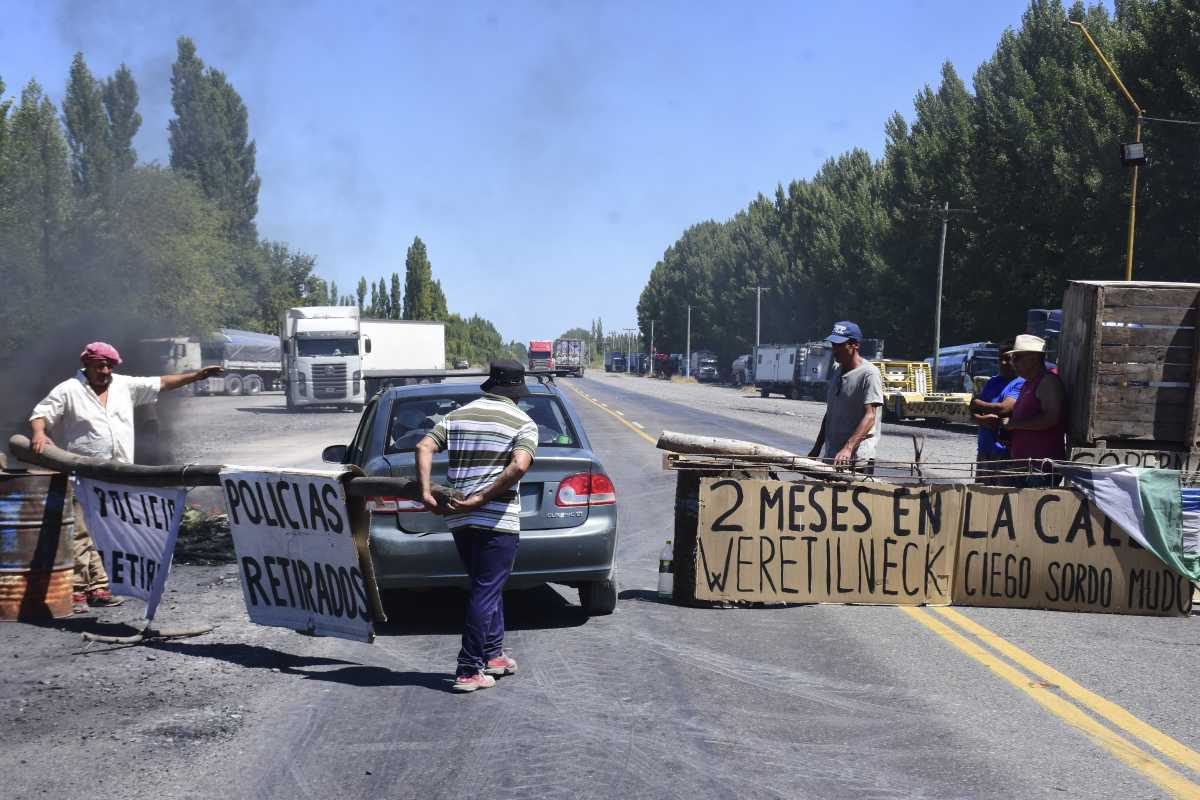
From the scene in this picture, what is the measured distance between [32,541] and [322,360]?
3450 cm

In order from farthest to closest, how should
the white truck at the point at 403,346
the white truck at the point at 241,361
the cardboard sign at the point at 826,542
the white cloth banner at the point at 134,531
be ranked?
the white truck at the point at 241,361, the white truck at the point at 403,346, the cardboard sign at the point at 826,542, the white cloth banner at the point at 134,531

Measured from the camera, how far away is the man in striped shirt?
593cm

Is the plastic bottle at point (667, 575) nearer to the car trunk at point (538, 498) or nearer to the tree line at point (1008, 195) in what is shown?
the car trunk at point (538, 498)

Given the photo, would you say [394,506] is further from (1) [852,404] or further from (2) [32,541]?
(1) [852,404]

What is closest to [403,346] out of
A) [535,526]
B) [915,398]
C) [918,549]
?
[915,398]

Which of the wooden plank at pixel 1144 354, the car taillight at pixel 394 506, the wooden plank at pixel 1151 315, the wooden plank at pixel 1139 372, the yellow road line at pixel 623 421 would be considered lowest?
the yellow road line at pixel 623 421

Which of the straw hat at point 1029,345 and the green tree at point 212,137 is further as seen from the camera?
the green tree at point 212,137

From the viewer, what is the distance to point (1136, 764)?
15.9 feet

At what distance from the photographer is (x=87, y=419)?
7.86 meters

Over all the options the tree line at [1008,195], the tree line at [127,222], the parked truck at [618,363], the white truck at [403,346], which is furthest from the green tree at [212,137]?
the parked truck at [618,363]

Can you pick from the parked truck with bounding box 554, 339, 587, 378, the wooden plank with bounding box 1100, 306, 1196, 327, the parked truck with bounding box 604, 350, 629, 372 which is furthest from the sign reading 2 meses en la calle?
the parked truck with bounding box 604, 350, 629, 372

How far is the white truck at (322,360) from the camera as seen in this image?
4156 cm

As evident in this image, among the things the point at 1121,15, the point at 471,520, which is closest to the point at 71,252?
the point at 471,520

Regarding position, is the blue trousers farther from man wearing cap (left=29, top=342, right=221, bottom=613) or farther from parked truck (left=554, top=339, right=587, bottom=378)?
parked truck (left=554, top=339, right=587, bottom=378)
